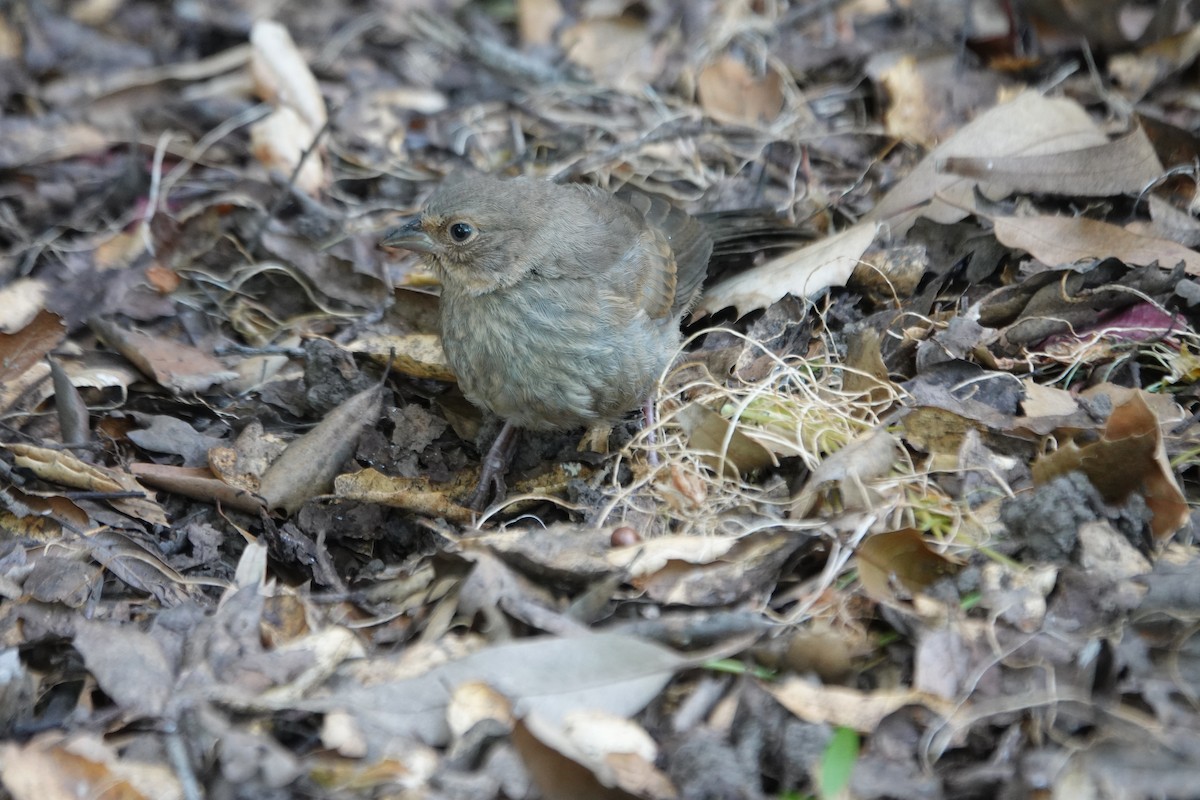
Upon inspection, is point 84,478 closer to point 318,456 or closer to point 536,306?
point 318,456

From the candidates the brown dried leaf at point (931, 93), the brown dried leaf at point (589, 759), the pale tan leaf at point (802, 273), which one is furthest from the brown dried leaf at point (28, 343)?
the brown dried leaf at point (931, 93)

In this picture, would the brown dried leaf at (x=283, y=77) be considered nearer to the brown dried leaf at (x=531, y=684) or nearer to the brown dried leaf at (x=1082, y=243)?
the brown dried leaf at (x=1082, y=243)

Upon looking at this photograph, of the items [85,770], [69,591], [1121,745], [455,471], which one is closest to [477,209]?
[455,471]

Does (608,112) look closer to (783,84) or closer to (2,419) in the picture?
(783,84)

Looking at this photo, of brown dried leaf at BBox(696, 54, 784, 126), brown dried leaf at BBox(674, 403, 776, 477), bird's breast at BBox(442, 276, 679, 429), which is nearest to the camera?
brown dried leaf at BBox(674, 403, 776, 477)

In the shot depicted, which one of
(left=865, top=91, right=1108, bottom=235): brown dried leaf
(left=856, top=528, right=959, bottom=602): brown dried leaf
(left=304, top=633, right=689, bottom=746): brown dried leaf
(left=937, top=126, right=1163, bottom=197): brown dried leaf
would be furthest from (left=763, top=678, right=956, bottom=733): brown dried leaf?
(left=937, top=126, right=1163, bottom=197): brown dried leaf

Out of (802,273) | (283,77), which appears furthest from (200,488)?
(283,77)

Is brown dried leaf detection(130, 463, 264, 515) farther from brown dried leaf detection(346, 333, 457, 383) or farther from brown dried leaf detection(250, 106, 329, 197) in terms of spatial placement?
brown dried leaf detection(250, 106, 329, 197)
